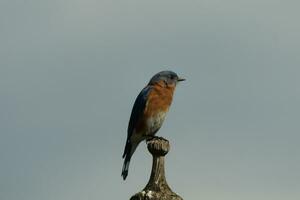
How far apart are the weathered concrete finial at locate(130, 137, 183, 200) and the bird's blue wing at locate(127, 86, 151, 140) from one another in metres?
8.32

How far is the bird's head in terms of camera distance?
51.6ft

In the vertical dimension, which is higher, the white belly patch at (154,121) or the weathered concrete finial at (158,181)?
the white belly patch at (154,121)

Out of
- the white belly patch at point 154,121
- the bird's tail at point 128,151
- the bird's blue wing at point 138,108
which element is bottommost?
the bird's tail at point 128,151

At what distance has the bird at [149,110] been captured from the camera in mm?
15211

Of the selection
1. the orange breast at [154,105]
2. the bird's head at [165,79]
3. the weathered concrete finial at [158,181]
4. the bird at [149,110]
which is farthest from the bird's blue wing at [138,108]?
the weathered concrete finial at [158,181]

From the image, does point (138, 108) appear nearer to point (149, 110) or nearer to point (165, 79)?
point (149, 110)

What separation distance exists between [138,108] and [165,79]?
2.81 feet

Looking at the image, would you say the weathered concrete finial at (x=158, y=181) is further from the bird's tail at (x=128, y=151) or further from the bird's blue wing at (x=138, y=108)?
the bird's blue wing at (x=138, y=108)

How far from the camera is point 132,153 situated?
15.9 m

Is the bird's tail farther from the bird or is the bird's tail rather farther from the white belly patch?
the white belly patch

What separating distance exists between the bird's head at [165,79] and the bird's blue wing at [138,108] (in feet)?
0.78

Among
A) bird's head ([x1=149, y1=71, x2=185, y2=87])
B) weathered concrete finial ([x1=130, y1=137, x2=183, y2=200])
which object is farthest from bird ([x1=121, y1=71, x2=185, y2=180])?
weathered concrete finial ([x1=130, y1=137, x2=183, y2=200])

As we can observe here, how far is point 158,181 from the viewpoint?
22.1ft

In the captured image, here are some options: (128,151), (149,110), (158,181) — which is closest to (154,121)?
(149,110)
